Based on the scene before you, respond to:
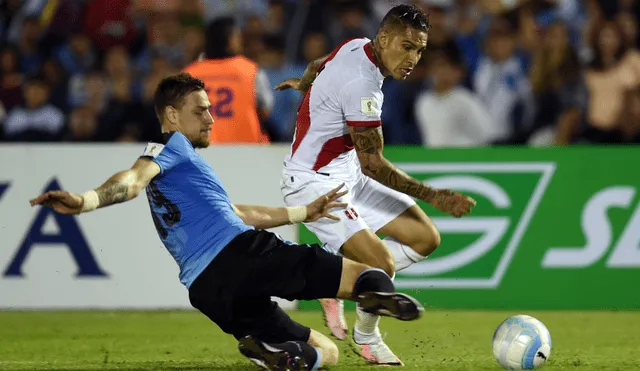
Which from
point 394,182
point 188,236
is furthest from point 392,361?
point 188,236

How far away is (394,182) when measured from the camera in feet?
22.6

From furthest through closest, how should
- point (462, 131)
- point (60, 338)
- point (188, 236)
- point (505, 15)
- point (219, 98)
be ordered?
1. point (505, 15)
2. point (462, 131)
3. point (219, 98)
4. point (60, 338)
5. point (188, 236)

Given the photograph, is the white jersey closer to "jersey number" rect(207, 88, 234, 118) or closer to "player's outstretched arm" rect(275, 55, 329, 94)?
"player's outstretched arm" rect(275, 55, 329, 94)

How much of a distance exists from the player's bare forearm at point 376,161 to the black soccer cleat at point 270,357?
134 centimetres

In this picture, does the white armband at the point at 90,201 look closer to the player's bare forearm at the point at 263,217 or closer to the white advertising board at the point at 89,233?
the player's bare forearm at the point at 263,217

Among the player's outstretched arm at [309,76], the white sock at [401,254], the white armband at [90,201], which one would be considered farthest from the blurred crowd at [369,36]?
the white armband at [90,201]

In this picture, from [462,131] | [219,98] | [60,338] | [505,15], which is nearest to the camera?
[60,338]

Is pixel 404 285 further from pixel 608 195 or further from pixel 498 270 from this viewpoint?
pixel 608 195

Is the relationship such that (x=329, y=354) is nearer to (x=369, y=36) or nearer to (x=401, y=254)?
(x=401, y=254)

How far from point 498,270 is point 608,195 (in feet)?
4.20

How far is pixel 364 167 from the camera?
6898 mm

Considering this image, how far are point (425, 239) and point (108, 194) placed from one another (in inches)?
103

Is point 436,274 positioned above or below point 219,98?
below

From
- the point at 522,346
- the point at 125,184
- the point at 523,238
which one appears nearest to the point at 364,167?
the point at 522,346
